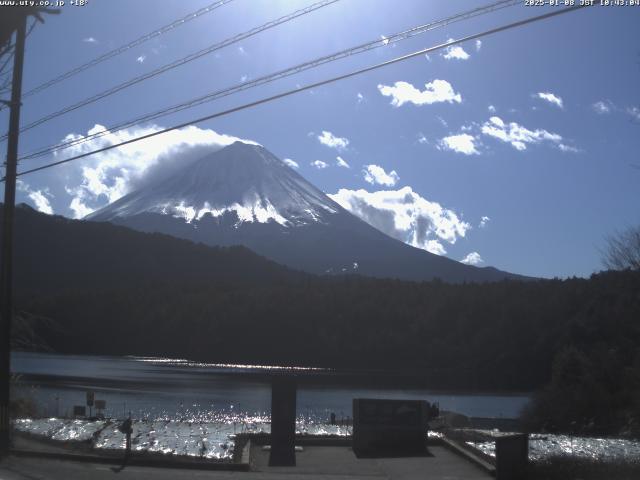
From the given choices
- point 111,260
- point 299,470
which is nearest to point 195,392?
point 299,470

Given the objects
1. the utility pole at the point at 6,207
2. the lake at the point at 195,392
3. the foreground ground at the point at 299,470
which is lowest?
the lake at the point at 195,392

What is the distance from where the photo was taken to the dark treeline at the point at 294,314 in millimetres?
87188

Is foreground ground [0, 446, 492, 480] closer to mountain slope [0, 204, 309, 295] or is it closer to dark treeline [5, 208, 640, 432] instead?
dark treeline [5, 208, 640, 432]

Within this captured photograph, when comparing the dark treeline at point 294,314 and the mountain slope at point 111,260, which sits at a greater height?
the mountain slope at point 111,260

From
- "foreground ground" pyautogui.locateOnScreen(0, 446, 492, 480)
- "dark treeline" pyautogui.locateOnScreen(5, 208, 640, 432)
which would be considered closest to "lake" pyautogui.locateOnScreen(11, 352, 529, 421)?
"dark treeline" pyautogui.locateOnScreen(5, 208, 640, 432)

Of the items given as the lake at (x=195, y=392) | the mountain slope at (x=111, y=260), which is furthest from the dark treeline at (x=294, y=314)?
the lake at (x=195, y=392)

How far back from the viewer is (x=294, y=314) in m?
110

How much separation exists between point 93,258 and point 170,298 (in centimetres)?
2836

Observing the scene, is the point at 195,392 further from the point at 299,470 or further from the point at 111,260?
the point at 111,260

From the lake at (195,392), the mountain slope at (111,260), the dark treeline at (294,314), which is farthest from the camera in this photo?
the mountain slope at (111,260)

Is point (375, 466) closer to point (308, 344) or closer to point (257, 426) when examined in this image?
point (257, 426)

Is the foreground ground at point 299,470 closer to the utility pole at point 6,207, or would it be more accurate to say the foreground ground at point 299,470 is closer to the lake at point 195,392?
the utility pole at point 6,207

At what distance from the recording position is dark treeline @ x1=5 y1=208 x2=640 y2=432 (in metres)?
87.2

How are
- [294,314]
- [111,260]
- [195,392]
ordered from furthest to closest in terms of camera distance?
[111,260]
[294,314]
[195,392]
